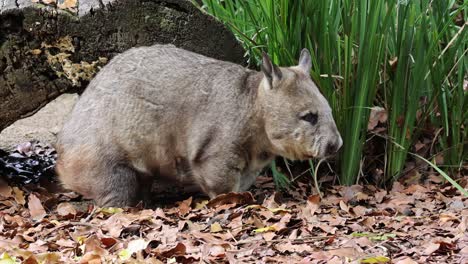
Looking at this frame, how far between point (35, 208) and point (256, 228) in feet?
5.52

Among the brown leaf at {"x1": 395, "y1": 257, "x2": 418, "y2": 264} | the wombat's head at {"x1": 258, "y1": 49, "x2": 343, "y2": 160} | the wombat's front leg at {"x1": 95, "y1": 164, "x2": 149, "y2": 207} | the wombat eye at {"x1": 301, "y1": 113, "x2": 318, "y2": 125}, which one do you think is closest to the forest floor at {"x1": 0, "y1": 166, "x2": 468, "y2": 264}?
the brown leaf at {"x1": 395, "y1": 257, "x2": 418, "y2": 264}

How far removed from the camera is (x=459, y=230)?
452 cm

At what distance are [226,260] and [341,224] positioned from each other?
0.89 m

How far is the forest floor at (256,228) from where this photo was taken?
418 cm

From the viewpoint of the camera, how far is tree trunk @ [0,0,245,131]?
18.9 feet

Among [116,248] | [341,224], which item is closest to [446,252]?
[341,224]

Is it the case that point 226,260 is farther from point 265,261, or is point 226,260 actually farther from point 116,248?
point 116,248

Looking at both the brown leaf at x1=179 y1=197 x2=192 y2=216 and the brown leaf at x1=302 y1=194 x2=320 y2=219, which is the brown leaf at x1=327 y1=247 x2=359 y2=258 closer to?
the brown leaf at x1=302 y1=194 x2=320 y2=219

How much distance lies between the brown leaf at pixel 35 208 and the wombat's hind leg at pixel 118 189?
1.22 feet

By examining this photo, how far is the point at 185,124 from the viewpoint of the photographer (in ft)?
18.4

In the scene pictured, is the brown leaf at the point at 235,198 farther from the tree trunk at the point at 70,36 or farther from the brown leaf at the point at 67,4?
the brown leaf at the point at 67,4

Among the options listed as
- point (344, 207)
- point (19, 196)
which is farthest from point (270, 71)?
point (19, 196)

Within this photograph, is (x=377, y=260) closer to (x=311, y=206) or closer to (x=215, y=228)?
(x=215, y=228)

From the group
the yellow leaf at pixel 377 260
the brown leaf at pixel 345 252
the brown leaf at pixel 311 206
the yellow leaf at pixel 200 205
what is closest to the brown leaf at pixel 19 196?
the yellow leaf at pixel 200 205
